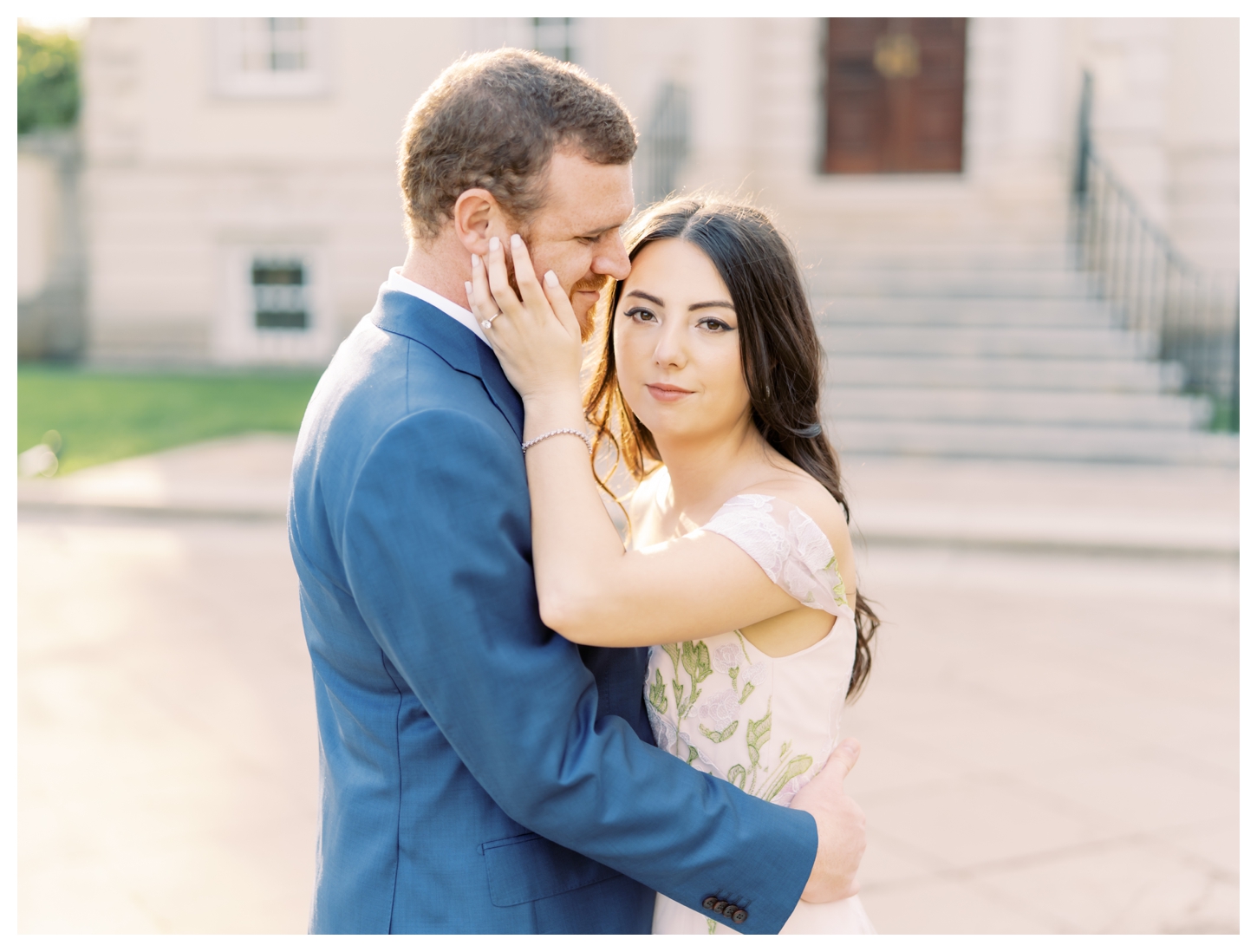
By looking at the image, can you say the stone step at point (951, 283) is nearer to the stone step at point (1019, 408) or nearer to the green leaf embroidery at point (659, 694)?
the stone step at point (1019, 408)

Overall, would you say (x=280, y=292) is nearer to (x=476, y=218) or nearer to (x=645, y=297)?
(x=645, y=297)

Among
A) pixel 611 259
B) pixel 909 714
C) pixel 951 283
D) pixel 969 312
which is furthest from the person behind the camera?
pixel 951 283

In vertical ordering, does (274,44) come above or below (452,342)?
above

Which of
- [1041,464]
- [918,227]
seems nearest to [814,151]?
[918,227]

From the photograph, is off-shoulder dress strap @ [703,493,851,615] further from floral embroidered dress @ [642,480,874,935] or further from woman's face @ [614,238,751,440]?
woman's face @ [614,238,751,440]

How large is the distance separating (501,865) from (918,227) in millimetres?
12557

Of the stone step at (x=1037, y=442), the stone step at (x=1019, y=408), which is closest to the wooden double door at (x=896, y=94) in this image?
the stone step at (x=1019, y=408)

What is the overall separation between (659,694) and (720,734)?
0.41ft

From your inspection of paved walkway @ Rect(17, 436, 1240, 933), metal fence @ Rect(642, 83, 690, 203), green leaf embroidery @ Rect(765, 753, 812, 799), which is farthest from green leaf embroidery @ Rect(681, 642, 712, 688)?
metal fence @ Rect(642, 83, 690, 203)

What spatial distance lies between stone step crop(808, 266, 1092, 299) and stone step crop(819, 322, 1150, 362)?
0.59m

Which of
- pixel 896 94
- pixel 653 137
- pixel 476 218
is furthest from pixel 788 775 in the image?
pixel 896 94

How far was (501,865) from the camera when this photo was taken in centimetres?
172

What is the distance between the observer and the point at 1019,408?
10.7m
